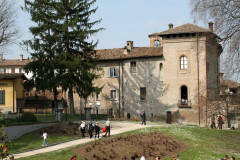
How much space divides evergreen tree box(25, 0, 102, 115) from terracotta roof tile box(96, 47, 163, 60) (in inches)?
287

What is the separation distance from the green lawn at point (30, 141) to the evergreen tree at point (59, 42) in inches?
383

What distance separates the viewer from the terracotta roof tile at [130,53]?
46.4 metres

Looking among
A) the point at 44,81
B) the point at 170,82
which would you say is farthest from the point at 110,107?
the point at 44,81

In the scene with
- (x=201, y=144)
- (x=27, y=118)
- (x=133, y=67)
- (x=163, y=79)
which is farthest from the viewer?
(x=133, y=67)

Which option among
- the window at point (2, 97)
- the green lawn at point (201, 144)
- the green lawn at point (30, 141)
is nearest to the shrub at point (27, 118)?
the green lawn at point (30, 141)

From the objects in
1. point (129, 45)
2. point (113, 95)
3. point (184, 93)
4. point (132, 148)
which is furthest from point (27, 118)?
point (129, 45)

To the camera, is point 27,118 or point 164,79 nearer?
point 27,118

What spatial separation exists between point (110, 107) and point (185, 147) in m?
24.4

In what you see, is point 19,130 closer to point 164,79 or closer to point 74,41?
point 74,41

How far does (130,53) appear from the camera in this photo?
159 ft

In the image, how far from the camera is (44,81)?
38.7 meters

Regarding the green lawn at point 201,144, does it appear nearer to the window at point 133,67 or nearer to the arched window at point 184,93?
the arched window at point 184,93

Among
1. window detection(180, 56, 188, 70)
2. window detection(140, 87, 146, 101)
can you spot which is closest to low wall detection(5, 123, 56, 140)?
window detection(140, 87, 146, 101)

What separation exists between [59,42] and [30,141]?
14264 millimetres
